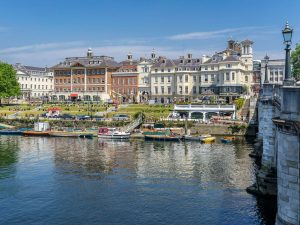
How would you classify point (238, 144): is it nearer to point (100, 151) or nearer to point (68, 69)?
point (100, 151)

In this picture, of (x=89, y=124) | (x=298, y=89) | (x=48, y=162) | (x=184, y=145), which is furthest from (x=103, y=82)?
(x=298, y=89)

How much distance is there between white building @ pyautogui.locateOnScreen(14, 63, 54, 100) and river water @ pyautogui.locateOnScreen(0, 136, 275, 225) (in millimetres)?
102456

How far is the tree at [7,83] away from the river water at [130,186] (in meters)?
64.7

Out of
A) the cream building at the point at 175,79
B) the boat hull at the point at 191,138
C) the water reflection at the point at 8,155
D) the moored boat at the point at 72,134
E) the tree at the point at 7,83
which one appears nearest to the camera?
the water reflection at the point at 8,155

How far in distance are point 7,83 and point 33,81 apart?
42274 millimetres

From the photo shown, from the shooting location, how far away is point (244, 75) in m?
133

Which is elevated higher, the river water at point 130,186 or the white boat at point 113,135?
the white boat at point 113,135

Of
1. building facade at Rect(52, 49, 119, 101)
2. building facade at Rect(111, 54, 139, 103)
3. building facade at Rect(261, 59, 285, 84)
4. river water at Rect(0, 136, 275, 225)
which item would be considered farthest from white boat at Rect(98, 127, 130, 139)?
building facade at Rect(261, 59, 285, 84)

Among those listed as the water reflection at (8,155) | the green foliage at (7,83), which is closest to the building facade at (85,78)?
the green foliage at (7,83)

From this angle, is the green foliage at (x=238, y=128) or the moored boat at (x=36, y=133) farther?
the moored boat at (x=36, y=133)

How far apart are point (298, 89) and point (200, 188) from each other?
26.3 metres

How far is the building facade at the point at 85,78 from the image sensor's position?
15550cm

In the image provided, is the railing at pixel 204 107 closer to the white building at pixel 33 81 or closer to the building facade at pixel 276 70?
the building facade at pixel 276 70

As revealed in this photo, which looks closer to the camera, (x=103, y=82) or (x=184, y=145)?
(x=184, y=145)
